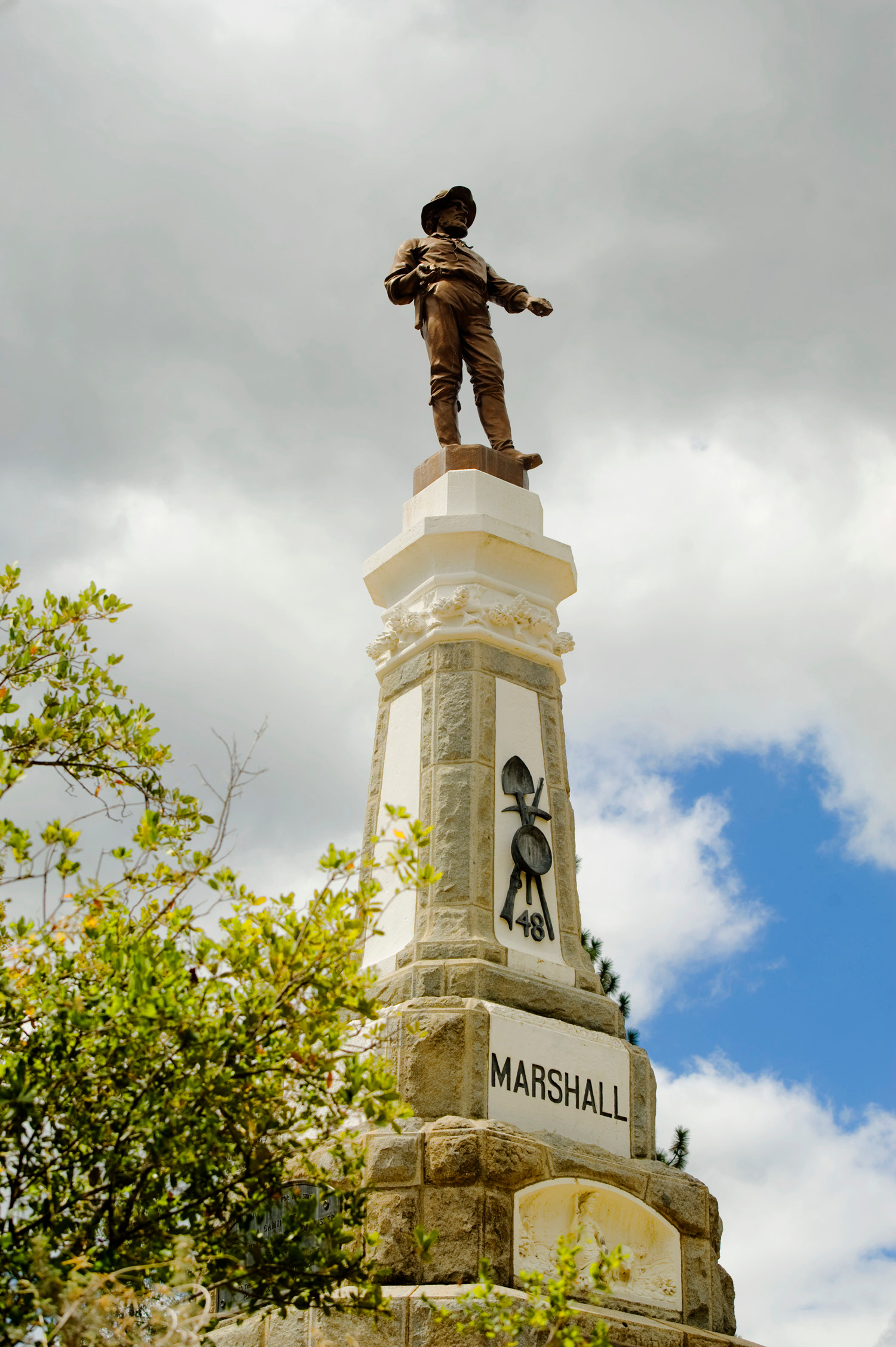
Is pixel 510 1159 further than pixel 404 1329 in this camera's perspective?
Yes

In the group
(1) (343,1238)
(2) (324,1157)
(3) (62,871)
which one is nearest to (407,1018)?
(2) (324,1157)

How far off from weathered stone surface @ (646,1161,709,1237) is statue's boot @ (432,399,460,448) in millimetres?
4667

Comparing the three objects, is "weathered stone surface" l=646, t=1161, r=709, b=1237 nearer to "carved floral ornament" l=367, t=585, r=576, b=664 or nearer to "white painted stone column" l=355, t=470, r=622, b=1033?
"white painted stone column" l=355, t=470, r=622, b=1033

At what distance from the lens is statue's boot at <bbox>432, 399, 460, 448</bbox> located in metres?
8.78

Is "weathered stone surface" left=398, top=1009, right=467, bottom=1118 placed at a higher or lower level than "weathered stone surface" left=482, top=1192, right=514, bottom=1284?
higher

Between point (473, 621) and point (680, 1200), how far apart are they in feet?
10.9

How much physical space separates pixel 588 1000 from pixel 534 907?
568mm

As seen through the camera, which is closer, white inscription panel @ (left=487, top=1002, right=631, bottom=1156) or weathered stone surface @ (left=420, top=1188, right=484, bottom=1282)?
weathered stone surface @ (left=420, top=1188, right=484, bottom=1282)

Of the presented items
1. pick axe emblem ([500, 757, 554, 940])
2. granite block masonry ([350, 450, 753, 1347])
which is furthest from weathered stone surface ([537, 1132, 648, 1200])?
pick axe emblem ([500, 757, 554, 940])

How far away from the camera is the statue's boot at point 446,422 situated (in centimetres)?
878

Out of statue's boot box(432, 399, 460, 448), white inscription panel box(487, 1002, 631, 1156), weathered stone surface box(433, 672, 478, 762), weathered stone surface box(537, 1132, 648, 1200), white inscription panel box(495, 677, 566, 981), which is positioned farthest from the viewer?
statue's boot box(432, 399, 460, 448)

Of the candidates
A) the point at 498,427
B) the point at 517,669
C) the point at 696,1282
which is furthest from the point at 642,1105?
the point at 498,427

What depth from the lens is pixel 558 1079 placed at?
6.58 meters

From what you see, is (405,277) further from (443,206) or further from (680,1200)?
(680,1200)
